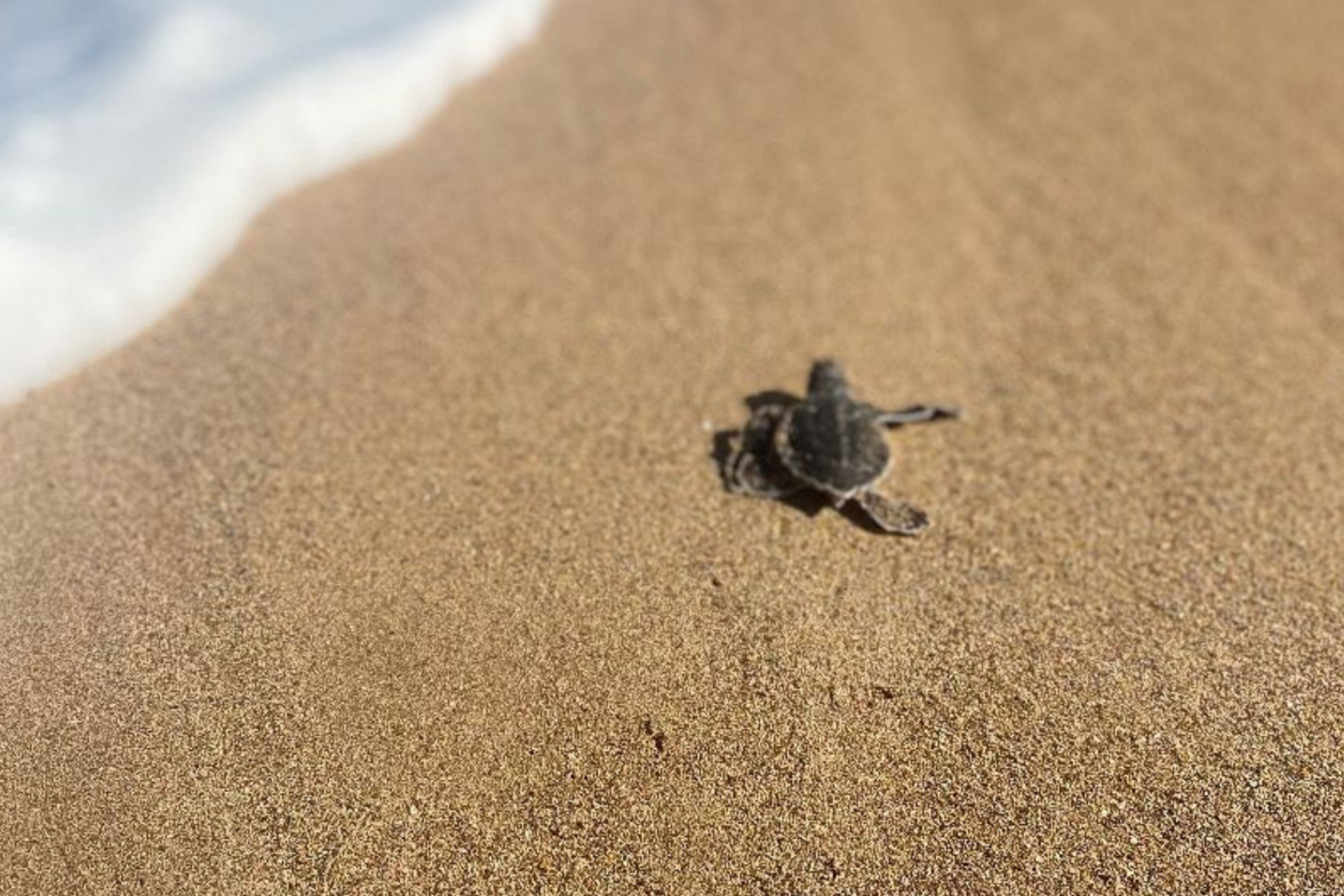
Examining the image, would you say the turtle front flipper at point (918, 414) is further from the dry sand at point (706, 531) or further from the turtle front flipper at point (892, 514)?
the turtle front flipper at point (892, 514)

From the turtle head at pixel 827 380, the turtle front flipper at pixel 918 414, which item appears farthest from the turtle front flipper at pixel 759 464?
the turtle front flipper at pixel 918 414

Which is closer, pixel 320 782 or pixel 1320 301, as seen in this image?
pixel 320 782

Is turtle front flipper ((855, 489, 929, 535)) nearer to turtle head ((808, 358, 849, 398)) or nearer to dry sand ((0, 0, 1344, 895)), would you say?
dry sand ((0, 0, 1344, 895))

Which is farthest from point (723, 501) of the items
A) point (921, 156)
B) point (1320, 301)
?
point (1320, 301)

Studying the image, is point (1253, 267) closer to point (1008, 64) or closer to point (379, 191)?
point (1008, 64)

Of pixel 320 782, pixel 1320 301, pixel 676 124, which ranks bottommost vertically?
pixel 1320 301

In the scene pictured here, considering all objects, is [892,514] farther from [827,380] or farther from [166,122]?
[166,122]

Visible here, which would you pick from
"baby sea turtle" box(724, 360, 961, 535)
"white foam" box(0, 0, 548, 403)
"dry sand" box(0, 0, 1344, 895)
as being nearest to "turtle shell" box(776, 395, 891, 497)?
"baby sea turtle" box(724, 360, 961, 535)

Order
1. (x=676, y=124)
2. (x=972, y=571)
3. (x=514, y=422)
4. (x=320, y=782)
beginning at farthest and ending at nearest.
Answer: (x=676, y=124)
(x=514, y=422)
(x=972, y=571)
(x=320, y=782)
